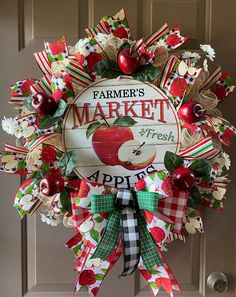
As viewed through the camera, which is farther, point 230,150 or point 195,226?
→ point 230,150

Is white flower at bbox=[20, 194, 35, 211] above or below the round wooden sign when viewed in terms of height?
below

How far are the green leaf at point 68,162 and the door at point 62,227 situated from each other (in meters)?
0.20

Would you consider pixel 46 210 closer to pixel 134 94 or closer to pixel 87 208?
pixel 87 208

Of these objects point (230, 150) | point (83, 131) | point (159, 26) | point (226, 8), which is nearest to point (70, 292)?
point (83, 131)

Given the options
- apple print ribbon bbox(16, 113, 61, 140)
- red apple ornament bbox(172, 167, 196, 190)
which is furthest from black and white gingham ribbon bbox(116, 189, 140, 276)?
apple print ribbon bbox(16, 113, 61, 140)

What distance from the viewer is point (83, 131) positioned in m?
0.83

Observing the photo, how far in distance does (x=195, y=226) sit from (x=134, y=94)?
12.7 inches

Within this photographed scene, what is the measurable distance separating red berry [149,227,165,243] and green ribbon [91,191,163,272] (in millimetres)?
15

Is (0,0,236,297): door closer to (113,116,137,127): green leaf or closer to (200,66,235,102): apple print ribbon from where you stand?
(200,66,235,102): apple print ribbon

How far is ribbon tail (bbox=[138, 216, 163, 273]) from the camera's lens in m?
0.81

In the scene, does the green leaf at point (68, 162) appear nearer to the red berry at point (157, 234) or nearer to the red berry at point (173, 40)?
the red berry at point (157, 234)

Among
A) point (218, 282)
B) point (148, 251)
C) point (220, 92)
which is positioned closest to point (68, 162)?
point (148, 251)

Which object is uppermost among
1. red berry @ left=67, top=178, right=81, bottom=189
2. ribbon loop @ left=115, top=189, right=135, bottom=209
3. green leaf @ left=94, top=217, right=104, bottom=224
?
red berry @ left=67, top=178, right=81, bottom=189

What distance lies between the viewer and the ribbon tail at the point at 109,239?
788 millimetres
